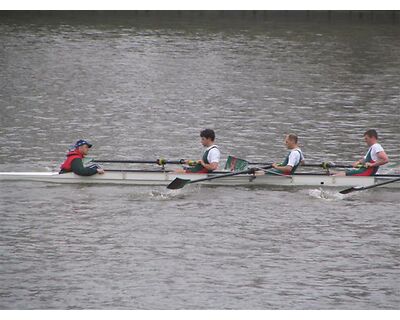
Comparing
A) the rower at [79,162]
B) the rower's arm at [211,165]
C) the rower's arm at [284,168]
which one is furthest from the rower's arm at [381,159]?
the rower at [79,162]

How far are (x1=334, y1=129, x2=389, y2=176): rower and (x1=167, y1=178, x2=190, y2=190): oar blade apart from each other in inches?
103

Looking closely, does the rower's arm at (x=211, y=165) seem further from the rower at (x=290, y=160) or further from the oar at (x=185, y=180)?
the rower at (x=290, y=160)

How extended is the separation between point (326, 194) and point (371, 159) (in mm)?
1014

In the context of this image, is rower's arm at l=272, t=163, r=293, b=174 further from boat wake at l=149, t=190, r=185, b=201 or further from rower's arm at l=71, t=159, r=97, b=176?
rower's arm at l=71, t=159, r=97, b=176

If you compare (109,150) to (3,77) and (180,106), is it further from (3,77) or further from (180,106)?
(3,77)

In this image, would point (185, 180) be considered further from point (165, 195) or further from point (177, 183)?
point (165, 195)

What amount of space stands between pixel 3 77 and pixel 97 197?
13.4m

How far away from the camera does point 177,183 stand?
18.7 m

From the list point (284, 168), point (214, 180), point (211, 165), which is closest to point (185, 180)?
point (211, 165)

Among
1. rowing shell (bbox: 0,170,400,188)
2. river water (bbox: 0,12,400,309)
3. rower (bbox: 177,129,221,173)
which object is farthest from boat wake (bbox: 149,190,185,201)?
rower (bbox: 177,129,221,173)

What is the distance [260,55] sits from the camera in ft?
113

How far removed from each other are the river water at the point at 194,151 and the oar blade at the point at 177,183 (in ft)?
0.62

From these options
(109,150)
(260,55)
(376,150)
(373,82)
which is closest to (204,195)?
(376,150)

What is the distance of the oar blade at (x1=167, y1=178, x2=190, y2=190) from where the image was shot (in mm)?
18688
